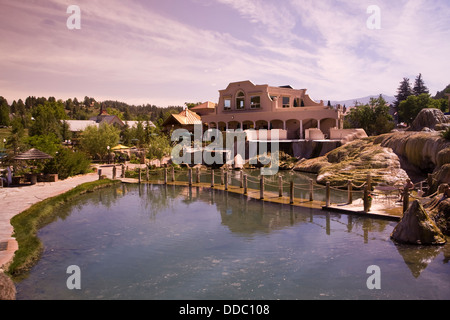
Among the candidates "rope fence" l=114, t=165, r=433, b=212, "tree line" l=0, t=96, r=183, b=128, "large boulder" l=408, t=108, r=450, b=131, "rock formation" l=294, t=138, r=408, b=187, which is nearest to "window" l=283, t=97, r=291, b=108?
"rock formation" l=294, t=138, r=408, b=187

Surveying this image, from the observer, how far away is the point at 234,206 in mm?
21141

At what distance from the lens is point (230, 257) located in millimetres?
12703

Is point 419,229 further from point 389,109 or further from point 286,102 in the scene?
point 389,109

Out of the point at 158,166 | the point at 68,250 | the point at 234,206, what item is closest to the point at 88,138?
the point at 158,166

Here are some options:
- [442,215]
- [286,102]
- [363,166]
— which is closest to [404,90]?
[286,102]

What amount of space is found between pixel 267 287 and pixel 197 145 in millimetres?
34390

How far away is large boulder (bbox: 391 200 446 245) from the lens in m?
13.1

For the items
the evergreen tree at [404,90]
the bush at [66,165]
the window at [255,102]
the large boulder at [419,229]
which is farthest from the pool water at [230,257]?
the evergreen tree at [404,90]

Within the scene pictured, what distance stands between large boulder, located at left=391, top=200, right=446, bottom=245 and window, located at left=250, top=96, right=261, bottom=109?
37.7 metres

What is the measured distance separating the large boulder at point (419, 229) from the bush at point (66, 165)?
26868 mm

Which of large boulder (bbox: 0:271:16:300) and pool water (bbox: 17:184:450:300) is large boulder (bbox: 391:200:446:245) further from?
large boulder (bbox: 0:271:16:300)

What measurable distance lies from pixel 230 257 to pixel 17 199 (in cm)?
1541

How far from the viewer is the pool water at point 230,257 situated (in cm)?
1014
